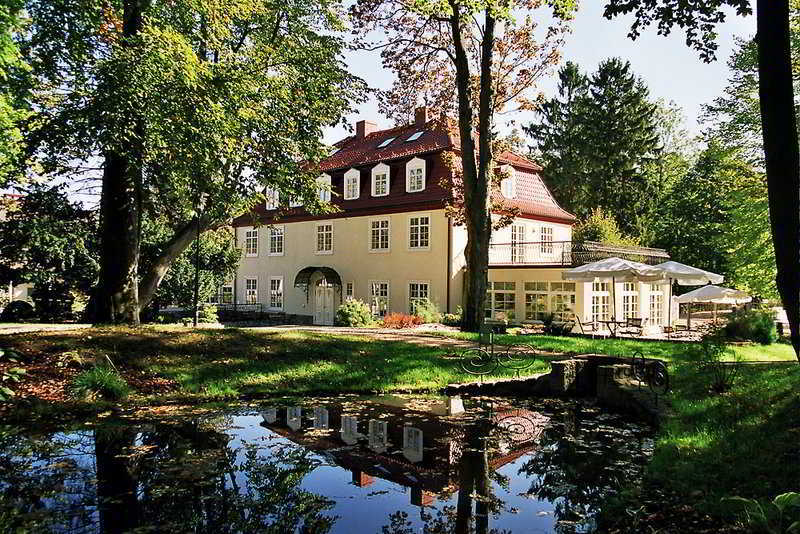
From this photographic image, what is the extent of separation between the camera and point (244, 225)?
3600 cm

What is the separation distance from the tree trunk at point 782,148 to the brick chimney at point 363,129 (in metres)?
31.0

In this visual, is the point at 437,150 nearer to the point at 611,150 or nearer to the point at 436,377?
the point at 436,377

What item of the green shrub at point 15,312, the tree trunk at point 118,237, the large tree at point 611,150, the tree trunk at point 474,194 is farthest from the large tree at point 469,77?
the large tree at point 611,150

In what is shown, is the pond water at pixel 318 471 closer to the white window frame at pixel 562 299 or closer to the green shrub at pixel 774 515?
the green shrub at pixel 774 515

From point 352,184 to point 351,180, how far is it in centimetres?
21

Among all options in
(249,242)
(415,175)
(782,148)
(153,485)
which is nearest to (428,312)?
(415,175)

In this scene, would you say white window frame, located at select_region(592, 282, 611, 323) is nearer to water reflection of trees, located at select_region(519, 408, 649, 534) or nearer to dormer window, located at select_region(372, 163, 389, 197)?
dormer window, located at select_region(372, 163, 389, 197)

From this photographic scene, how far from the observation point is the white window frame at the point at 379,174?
27995 mm

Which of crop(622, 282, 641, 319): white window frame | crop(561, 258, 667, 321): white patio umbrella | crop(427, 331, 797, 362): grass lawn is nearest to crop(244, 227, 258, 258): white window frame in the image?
crop(622, 282, 641, 319): white window frame

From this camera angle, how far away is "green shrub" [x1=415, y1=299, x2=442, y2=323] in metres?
22.8

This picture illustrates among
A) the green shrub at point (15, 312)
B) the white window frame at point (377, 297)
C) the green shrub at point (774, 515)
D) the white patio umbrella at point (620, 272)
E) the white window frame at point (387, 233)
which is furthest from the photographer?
the white window frame at point (387, 233)

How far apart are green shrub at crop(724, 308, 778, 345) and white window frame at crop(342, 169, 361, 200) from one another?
17.8 m

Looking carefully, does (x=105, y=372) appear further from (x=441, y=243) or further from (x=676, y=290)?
(x=676, y=290)

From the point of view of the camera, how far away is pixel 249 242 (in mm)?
35781
